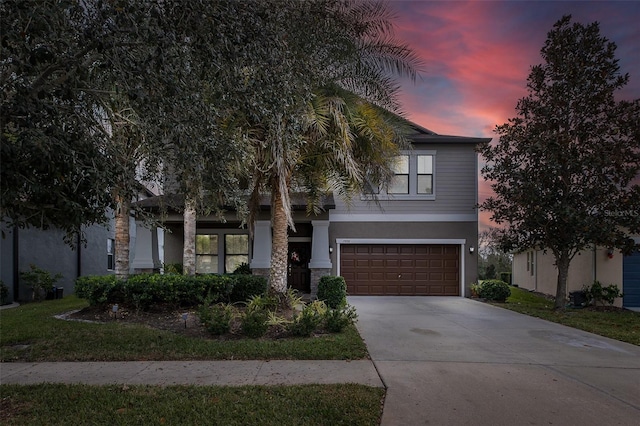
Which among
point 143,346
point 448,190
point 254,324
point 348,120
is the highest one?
point 348,120

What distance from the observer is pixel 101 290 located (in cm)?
1059

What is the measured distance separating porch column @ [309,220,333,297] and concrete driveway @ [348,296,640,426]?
456 centimetres

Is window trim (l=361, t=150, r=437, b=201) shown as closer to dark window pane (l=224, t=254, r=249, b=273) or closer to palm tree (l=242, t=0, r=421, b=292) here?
palm tree (l=242, t=0, r=421, b=292)

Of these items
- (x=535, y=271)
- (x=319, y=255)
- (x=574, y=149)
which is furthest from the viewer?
(x=535, y=271)

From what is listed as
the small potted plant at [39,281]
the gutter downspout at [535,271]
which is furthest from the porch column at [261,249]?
the gutter downspout at [535,271]

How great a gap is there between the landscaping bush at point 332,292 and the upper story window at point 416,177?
18.5 feet

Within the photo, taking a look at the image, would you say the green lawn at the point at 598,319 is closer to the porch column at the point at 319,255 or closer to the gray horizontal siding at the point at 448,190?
the gray horizontal siding at the point at 448,190

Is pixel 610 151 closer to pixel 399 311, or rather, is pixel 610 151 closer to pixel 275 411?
pixel 399 311

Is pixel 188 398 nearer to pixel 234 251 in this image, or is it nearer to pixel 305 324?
pixel 305 324

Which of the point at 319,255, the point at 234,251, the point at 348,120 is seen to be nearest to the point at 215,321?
the point at 348,120

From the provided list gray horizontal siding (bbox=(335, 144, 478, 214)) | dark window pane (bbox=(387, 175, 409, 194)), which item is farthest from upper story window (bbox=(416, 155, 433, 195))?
dark window pane (bbox=(387, 175, 409, 194))

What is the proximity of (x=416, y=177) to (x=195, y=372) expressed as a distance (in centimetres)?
1258

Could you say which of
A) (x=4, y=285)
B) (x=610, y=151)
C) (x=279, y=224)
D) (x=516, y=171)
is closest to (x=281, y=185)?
(x=279, y=224)

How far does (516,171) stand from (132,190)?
1153cm
